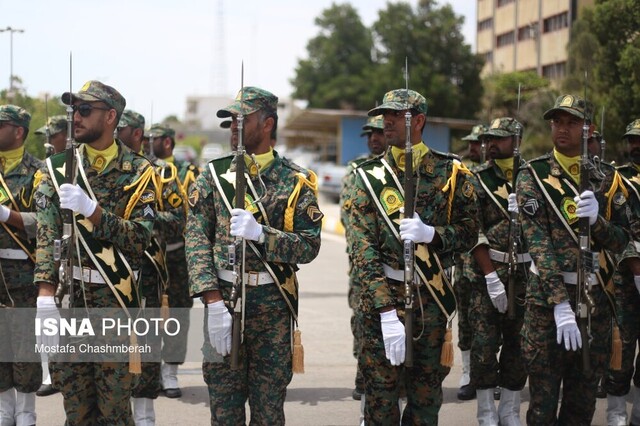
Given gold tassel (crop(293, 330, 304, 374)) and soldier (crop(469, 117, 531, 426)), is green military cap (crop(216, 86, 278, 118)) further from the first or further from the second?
soldier (crop(469, 117, 531, 426))

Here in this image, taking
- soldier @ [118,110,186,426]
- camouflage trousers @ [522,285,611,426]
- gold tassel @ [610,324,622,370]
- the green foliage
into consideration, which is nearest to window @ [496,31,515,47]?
the green foliage

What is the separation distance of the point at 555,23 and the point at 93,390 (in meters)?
16.1

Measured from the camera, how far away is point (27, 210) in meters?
6.37

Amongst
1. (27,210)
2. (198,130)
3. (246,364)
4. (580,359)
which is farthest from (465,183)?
(198,130)

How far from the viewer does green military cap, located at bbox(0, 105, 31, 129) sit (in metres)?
6.41

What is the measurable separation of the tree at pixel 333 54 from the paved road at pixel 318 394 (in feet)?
153

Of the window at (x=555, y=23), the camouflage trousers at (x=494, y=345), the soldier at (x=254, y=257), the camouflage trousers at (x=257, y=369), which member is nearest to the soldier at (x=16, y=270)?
the soldier at (x=254, y=257)

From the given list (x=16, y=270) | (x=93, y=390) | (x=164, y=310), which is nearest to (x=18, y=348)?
(x=16, y=270)

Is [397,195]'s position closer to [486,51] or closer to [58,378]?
[58,378]

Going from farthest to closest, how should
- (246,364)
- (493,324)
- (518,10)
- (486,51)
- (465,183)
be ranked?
(486,51)
(518,10)
(493,324)
(465,183)
(246,364)

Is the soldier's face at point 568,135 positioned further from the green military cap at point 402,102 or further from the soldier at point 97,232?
the soldier at point 97,232

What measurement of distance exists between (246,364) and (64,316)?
1.12 meters

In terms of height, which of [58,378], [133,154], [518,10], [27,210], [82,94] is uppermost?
[518,10]

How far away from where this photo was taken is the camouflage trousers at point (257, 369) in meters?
4.89
